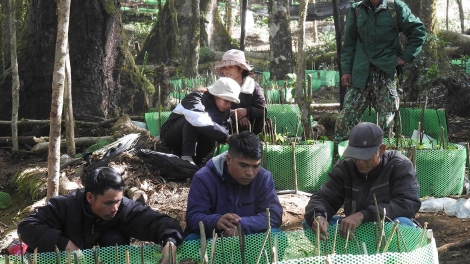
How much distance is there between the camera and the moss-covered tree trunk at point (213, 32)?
19.5 metres

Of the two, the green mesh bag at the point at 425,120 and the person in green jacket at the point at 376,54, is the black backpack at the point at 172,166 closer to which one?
the person in green jacket at the point at 376,54

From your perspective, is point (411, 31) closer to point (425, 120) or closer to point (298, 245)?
point (425, 120)

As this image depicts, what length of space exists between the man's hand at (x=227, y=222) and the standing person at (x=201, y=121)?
225 cm

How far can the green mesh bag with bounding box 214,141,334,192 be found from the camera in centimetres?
674

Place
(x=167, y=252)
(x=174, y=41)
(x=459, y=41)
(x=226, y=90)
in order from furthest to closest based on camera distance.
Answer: (x=174, y=41) → (x=459, y=41) → (x=226, y=90) → (x=167, y=252)

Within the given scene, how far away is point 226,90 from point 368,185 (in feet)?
7.44

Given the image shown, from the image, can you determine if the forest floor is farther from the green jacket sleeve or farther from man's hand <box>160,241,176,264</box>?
man's hand <box>160,241,176,264</box>

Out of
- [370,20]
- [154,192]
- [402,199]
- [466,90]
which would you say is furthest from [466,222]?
[466,90]

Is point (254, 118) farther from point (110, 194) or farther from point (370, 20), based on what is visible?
point (110, 194)

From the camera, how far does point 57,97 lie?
5355mm

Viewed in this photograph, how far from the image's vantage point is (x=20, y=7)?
12.9m

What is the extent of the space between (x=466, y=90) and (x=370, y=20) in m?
3.64

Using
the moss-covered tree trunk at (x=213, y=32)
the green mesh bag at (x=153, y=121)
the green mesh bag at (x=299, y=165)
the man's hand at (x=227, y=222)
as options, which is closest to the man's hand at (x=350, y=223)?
the man's hand at (x=227, y=222)

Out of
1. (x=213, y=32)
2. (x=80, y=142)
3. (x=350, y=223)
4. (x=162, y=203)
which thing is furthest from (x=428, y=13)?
(x=213, y=32)
